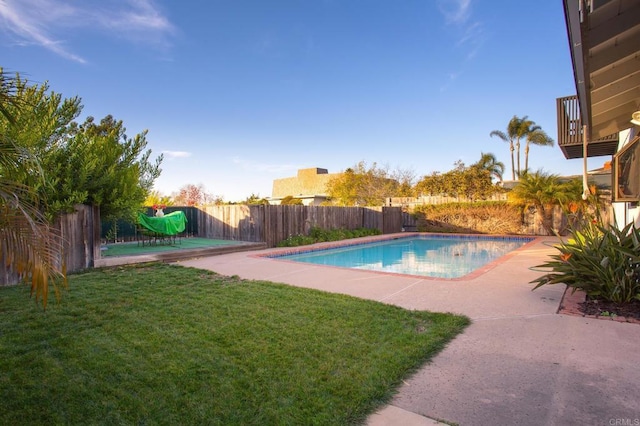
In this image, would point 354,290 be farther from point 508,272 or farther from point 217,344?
point 508,272

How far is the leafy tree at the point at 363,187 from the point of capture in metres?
22.8

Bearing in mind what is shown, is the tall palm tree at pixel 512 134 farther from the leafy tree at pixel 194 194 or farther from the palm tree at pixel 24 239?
the palm tree at pixel 24 239

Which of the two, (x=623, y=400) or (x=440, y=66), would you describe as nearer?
(x=623, y=400)

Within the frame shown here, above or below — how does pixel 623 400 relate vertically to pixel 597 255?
below

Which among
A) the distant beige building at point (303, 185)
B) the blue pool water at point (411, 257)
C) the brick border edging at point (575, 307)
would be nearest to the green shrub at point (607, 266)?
the brick border edging at point (575, 307)

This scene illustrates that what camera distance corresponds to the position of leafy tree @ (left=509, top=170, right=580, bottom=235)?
1468cm

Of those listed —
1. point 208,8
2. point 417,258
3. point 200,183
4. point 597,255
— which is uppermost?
point 208,8

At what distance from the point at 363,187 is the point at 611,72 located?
63.1 feet

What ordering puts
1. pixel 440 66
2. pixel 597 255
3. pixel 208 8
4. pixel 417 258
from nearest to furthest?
1. pixel 597 255
2. pixel 208 8
3. pixel 417 258
4. pixel 440 66

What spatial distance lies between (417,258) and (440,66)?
7354 mm

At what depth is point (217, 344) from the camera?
10.1 ft

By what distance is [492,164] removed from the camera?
28422 millimetres

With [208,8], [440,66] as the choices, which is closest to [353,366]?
[208,8]

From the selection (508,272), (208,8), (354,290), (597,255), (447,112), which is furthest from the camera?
(447,112)
